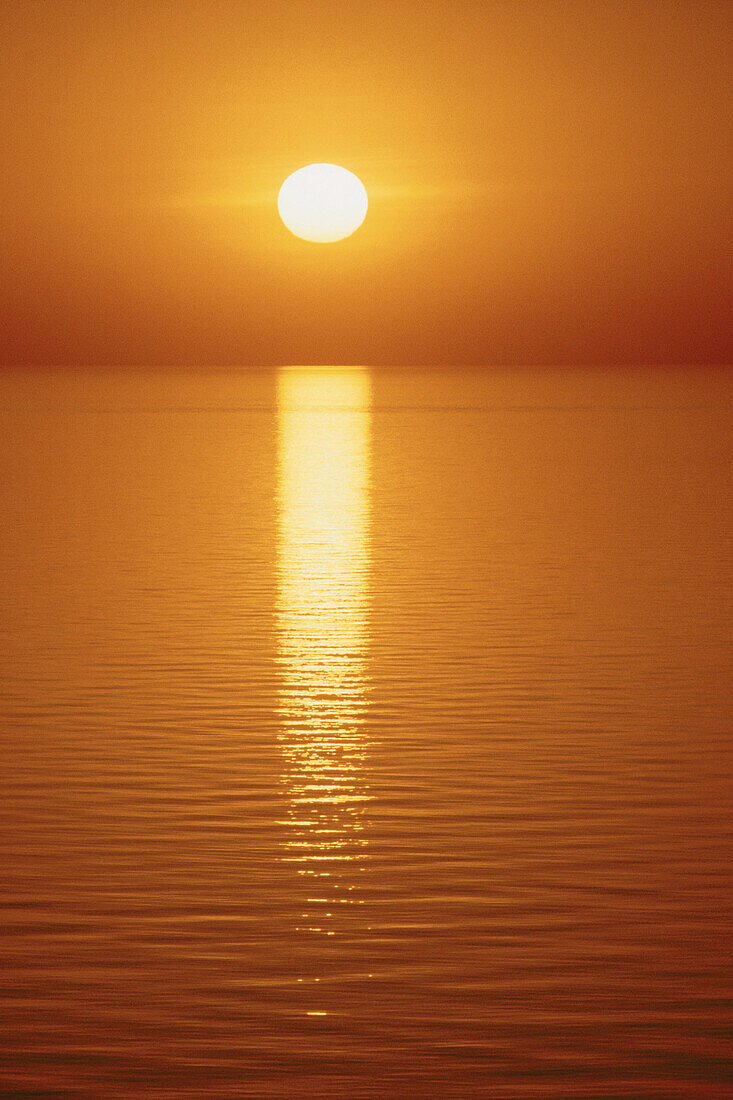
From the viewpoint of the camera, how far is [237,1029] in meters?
8.34

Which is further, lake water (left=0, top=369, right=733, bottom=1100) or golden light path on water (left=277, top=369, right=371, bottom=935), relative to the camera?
golden light path on water (left=277, top=369, right=371, bottom=935)

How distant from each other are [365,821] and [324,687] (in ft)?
16.7

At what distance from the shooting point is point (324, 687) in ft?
55.9

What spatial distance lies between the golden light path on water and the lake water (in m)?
0.04

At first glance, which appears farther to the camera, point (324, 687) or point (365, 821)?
point (324, 687)

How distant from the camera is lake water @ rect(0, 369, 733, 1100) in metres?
8.22

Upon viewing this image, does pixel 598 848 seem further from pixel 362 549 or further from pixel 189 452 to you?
pixel 189 452

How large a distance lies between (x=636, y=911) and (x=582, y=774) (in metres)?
3.26

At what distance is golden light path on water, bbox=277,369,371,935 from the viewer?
1106cm

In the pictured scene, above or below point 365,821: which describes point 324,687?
above

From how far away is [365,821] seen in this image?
12008 millimetres

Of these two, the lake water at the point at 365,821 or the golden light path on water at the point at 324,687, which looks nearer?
the lake water at the point at 365,821

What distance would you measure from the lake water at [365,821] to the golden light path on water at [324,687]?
4cm

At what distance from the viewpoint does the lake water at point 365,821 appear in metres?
8.22
